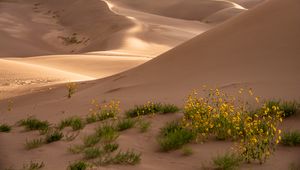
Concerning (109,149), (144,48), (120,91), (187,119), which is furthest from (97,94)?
(144,48)

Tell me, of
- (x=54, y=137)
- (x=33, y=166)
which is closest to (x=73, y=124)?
(x=54, y=137)

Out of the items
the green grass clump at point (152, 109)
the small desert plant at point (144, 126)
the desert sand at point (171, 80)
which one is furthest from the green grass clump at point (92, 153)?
the green grass clump at point (152, 109)

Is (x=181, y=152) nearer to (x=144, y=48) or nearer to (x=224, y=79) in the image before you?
(x=224, y=79)

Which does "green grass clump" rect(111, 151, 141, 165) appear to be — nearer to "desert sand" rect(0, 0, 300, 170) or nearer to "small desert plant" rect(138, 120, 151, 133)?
"desert sand" rect(0, 0, 300, 170)

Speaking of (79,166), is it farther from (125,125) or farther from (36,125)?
(36,125)

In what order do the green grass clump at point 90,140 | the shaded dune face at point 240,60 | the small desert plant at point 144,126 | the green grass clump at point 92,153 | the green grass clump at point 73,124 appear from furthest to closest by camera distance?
the shaded dune face at point 240,60 < the green grass clump at point 73,124 < the small desert plant at point 144,126 < the green grass clump at point 90,140 < the green grass clump at point 92,153

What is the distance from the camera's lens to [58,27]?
1727 inches

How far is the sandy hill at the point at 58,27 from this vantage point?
35.2m

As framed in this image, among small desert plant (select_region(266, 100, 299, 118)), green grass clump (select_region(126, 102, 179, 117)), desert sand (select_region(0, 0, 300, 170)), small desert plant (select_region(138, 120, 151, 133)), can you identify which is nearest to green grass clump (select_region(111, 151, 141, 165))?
desert sand (select_region(0, 0, 300, 170))

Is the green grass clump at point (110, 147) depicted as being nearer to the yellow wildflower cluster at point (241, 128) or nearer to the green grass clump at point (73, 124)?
the yellow wildflower cluster at point (241, 128)

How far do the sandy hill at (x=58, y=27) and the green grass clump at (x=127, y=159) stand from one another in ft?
94.3

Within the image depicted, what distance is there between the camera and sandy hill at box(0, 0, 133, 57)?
1384 inches

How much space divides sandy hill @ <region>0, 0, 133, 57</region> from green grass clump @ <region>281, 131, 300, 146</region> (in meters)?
28.7

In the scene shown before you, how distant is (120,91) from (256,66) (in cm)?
316
